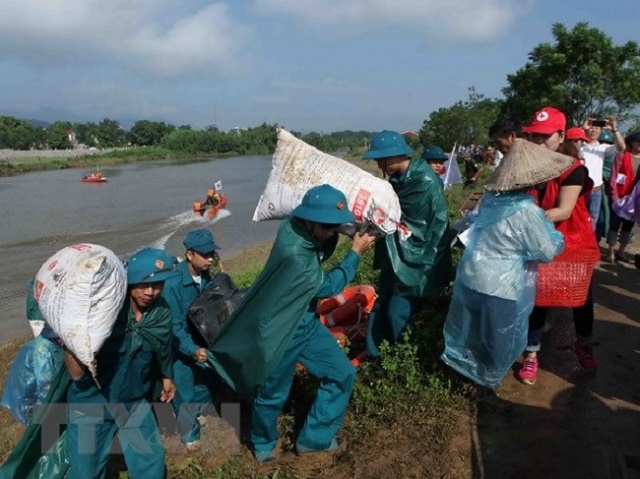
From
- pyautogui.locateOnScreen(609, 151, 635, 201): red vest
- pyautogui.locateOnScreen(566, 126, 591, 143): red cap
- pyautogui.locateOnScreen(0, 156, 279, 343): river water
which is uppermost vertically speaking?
pyautogui.locateOnScreen(566, 126, 591, 143): red cap

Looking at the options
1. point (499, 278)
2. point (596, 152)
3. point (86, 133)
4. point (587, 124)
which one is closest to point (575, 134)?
point (587, 124)

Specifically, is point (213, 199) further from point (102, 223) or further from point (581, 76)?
point (581, 76)

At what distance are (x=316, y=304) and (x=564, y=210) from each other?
5.07 ft

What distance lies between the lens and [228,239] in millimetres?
15688

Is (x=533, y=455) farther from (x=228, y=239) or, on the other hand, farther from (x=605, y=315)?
(x=228, y=239)

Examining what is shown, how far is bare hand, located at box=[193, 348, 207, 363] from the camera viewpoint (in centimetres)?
307

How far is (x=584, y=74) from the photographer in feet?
63.6

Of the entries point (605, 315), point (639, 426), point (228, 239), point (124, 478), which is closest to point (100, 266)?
point (124, 478)

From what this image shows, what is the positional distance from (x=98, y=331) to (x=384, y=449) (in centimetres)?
177

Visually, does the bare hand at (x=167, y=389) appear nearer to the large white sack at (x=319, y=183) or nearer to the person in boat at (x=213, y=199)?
the large white sack at (x=319, y=183)

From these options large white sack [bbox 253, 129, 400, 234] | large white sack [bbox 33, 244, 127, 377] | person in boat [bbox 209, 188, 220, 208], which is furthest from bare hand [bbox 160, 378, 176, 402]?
person in boat [bbox 209, 188, 220, 208]

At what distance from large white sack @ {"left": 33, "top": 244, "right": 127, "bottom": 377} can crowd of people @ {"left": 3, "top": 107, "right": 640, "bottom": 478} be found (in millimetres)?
296

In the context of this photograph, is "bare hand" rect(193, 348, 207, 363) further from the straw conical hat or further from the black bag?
the straw conical hat

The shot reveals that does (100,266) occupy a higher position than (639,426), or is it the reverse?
(100,266)
